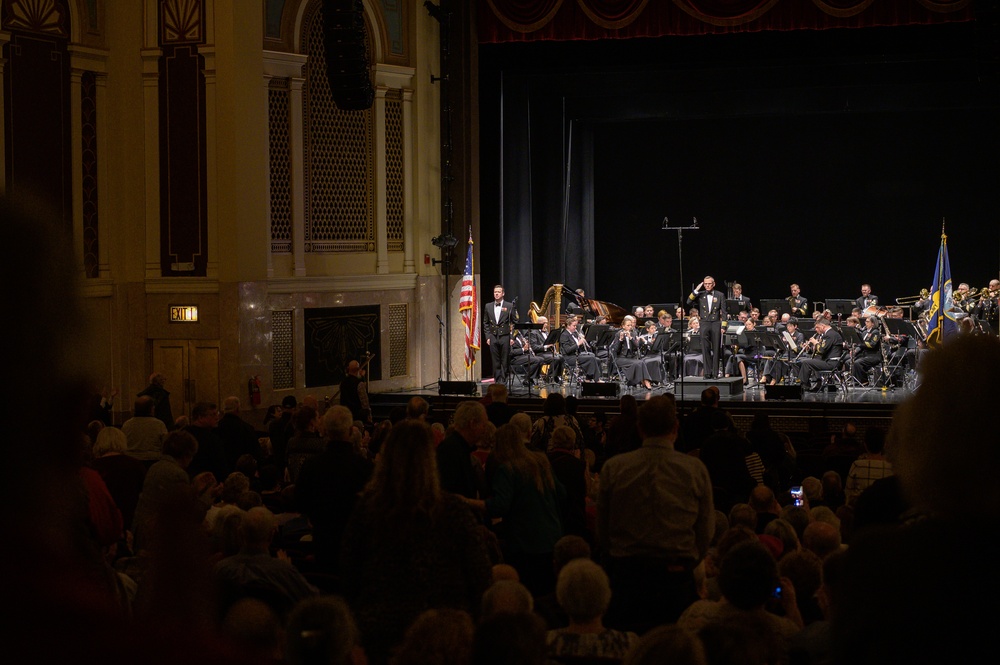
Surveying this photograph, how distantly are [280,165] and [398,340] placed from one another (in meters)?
3.32

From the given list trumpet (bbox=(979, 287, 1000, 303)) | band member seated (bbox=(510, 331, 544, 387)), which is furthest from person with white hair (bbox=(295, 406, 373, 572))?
trumpet (bbox=(979, 287, 1000, 303))

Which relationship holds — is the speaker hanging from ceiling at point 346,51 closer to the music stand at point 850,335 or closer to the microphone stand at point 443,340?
the microphone stand at point 443,340

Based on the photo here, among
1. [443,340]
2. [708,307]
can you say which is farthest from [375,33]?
[708,307]

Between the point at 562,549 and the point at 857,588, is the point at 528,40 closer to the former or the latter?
the point at 562,549

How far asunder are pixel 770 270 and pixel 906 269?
2.52 m

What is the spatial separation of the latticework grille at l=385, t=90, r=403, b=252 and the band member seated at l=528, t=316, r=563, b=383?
9.02 ft

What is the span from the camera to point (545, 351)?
56.9ft

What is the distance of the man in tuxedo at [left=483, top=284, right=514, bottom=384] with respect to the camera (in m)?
17.3

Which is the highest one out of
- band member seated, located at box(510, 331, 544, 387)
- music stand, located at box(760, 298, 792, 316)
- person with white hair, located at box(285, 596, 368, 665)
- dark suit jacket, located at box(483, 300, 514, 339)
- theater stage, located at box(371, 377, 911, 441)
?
music stand, located at box(760, 298, 792, 316)

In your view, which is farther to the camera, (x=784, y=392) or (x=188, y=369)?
(x=188, y=369)

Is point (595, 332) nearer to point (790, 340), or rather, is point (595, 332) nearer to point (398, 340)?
point (790, 340)

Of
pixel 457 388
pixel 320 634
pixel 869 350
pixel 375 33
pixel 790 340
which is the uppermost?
pixel 375 33

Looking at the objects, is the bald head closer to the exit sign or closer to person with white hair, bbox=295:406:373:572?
person with white hair, bbox=295:406:373:572

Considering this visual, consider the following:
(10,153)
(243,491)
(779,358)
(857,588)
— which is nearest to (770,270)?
(779,358)
